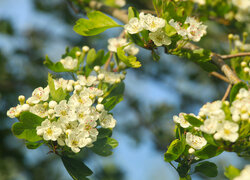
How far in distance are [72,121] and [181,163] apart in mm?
578

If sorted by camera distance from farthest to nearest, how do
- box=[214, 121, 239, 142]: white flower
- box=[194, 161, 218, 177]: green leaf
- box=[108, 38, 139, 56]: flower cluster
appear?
1. box=[108, 38, 139, 56]: flower cluster
2. box=[194, 161, 218, 177]: green leaf
3. box=[214, 121, 239, 142]: white flower

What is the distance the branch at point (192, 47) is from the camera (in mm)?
1781

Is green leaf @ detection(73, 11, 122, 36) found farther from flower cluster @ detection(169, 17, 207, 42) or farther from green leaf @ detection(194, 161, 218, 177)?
green leaf @ detection(194, 161, 218, 177)

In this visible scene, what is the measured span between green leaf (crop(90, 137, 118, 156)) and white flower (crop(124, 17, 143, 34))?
1.91 feet

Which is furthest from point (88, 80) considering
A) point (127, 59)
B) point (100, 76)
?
point (127, 59)

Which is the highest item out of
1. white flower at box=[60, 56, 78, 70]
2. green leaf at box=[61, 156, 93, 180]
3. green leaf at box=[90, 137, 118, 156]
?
white flower at box=[60, 56, 78, 70]

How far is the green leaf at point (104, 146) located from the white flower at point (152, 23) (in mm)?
617

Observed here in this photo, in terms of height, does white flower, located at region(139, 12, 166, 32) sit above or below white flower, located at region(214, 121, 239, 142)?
above

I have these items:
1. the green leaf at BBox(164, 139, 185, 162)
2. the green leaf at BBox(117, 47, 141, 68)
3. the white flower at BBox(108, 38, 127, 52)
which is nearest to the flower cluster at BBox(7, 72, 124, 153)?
the green leaf at BBox(117, 47, 141, 68)

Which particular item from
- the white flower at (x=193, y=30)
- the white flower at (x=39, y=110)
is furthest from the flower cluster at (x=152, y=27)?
the white flower at (x=39, y=110)

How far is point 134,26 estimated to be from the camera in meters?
1.74

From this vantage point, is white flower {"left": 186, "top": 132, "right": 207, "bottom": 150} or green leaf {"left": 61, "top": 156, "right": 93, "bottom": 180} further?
green leaf {"left": 61, "top": 156, "right": 93, "bottom": 180}

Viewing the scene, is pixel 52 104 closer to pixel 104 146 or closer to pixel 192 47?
pixel 104 146

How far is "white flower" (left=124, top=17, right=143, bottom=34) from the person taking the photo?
1.70 m
